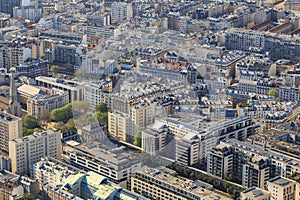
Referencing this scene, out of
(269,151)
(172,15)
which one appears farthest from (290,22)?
(269,151)

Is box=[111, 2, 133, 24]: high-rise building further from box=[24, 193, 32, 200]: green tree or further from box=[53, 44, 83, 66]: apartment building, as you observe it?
box=[24, 193, 32, 200]: green tree

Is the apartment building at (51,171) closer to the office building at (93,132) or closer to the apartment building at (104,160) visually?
the apartment building at (104,160)

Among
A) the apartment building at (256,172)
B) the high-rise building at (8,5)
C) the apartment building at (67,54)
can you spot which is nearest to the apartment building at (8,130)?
the apartment building at (256,172)

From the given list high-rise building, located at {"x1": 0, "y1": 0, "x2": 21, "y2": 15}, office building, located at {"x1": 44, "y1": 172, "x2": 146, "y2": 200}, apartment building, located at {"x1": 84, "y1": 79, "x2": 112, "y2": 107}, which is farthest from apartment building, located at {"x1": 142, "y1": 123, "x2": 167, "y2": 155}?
high-rise building, located at {"x1": 0, "y1": 0, "x2": 21, "y2": 15}

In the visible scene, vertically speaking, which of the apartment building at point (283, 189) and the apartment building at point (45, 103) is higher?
the apartment building at point (45, 103)

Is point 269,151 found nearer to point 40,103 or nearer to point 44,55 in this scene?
point 40,103
